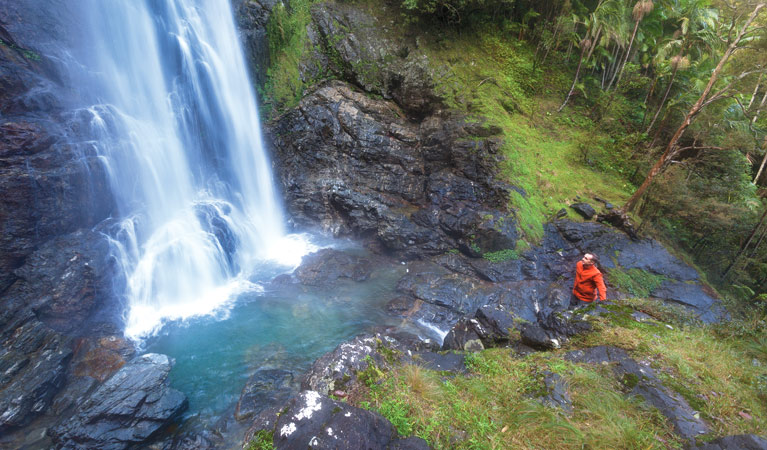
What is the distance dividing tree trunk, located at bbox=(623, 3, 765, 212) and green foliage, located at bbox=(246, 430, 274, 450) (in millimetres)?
12207

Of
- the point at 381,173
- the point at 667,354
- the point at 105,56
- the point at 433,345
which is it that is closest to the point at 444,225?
the point at 381,173

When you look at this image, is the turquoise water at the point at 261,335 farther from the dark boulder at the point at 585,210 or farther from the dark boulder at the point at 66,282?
the dark boulder at the point at 585,210

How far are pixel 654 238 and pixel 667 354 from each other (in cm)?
830

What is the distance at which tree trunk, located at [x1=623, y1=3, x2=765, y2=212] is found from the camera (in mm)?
7488

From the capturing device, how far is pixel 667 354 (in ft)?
12.1

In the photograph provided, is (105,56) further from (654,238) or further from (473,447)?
(654,238)

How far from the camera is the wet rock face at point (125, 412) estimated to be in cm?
520

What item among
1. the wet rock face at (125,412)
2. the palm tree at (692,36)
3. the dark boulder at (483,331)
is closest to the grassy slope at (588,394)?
the dark boulder at (483,331)

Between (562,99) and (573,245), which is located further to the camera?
(562,99)

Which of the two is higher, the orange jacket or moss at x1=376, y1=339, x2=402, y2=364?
the orange jacket

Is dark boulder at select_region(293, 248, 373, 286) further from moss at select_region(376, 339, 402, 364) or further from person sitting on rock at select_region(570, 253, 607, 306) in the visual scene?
person sitting on rock at select_region(570, 253, 607, 306)

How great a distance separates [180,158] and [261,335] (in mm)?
7758

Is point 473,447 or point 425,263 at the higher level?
point 473,447

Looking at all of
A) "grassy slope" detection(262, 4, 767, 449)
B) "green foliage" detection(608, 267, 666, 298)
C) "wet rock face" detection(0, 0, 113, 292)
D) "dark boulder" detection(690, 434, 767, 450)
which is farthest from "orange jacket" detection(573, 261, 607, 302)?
"wet rock face" detection(0, 0, 113, 292)
